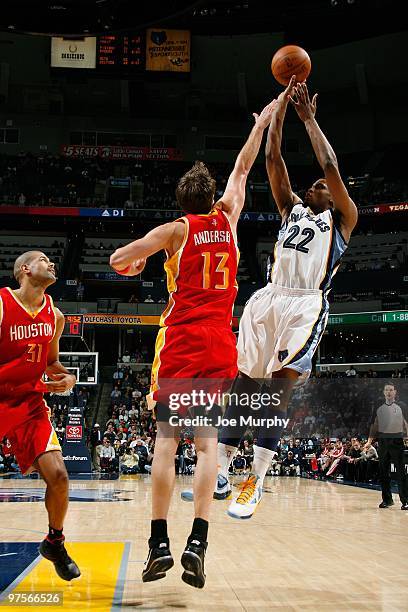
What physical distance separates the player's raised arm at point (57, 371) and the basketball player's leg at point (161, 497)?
4.17 ft

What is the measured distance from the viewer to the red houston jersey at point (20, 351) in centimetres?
473

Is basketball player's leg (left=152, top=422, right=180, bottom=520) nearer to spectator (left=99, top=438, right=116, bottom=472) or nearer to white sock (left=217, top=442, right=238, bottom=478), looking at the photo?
white sock (left=217, top=442, right=238, bottom=478)

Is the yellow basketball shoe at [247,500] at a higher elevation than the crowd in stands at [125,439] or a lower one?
higher

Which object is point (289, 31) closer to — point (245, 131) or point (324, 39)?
point (324, 39)

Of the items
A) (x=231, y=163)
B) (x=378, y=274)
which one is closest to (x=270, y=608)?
(x=378, y=274)

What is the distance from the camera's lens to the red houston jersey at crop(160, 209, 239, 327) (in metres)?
3.87

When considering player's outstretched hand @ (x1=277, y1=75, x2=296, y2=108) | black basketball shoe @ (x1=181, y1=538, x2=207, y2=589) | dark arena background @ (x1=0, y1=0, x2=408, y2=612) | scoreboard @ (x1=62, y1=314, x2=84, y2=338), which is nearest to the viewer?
black basketball shoe @ (x1=181, y1=538, x2=207, y2=589)

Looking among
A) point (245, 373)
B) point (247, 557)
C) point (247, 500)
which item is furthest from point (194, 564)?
point (247, 557)

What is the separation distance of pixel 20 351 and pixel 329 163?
2420 millimetres

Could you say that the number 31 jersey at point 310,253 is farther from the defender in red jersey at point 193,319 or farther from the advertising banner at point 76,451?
the advertising banner at point 76,451

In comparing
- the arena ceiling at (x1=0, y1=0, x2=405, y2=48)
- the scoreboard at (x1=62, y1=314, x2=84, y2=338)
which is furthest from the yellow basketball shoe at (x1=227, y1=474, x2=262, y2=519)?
the arena ceiling at (x1=0, y1=0, x2=405, y2=48)

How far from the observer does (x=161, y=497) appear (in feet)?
12.1

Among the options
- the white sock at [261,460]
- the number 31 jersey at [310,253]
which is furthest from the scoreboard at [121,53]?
the white sock at [261,460]

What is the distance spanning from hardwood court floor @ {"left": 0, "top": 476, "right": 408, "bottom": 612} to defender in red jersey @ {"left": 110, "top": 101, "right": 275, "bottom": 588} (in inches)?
34.2
